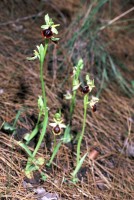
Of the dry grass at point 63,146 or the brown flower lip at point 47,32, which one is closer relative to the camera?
the brown flower lip at point 47,32

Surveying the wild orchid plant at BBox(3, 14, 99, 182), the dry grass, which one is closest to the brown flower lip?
the wild orchid plant at BBox(3, 14, 99, 182)

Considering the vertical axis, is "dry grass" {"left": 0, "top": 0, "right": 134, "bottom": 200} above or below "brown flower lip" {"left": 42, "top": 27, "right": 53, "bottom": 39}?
below

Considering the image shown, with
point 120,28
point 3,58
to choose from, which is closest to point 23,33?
point 3,58

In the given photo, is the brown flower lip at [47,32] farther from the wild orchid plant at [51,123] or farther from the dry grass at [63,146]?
the dry grass at [63,146]

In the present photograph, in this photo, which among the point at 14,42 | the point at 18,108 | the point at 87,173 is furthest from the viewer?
the point at 14,42

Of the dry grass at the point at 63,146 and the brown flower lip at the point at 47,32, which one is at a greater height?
the brown flower lip at the point at 47,32

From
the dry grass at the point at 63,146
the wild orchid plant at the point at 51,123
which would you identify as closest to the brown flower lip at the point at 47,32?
the wild orchid plant at the point at 51,123

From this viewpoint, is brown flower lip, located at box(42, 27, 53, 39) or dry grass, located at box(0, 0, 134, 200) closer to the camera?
brown flower lip, located at box(42, 27, 53, 39)

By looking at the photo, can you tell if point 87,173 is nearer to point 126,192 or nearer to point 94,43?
point 126,192

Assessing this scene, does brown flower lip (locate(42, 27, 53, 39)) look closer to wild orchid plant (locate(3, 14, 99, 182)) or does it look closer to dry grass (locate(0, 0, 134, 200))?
wild orchid plant (locate(3, 14, 99, 182))
